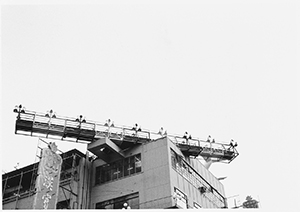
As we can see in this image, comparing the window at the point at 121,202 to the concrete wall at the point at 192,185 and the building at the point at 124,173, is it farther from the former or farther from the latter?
the concrete wall at the point at 192,185

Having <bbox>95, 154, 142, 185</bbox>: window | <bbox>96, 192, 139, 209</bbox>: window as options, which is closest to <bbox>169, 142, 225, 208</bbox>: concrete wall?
<bbox>95, 154, 142, 185</bbox>: window

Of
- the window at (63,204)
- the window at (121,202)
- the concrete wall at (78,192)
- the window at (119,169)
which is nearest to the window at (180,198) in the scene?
the window at (121,202)

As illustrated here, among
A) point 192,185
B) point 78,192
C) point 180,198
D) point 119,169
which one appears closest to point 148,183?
point 180,198

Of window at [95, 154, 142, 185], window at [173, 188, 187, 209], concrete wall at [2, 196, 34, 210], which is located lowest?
window at [173, 188, 187, 209]

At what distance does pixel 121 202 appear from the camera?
111ft

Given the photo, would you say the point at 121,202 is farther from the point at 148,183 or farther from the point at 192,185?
the point at 192,185

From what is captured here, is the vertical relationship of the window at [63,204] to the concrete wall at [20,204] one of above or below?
below

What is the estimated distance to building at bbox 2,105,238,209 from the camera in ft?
108

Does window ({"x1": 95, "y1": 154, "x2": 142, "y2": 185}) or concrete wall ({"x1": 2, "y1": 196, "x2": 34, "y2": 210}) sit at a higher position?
window ({"x1": 95, "y1": 154, "x2": 142, "y2": 185})

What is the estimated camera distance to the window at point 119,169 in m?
35.2

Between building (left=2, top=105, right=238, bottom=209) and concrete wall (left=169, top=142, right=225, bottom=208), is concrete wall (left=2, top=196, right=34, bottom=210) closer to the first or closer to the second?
building (left=2, top=105, right=238, bottom=209)

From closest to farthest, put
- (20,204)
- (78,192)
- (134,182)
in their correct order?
(134,182) → (78,192) → (20,204)

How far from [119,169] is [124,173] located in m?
0.95

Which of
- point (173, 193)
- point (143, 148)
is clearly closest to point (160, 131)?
point (143, 148)
